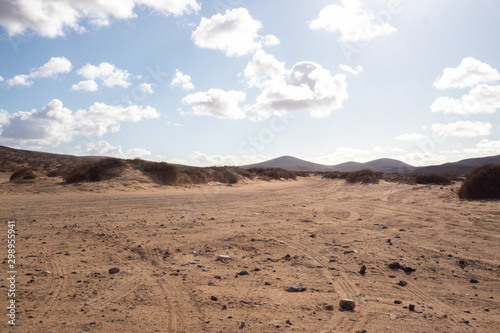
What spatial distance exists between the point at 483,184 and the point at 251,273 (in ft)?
38.6

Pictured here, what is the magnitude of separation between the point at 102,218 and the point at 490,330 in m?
8.18

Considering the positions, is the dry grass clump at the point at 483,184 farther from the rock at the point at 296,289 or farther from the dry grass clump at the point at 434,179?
the rock at the point at 296,289

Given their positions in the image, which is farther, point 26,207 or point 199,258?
point 26,207

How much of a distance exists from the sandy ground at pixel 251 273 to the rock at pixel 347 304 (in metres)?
0.08

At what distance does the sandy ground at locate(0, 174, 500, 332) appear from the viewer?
10.7 ft

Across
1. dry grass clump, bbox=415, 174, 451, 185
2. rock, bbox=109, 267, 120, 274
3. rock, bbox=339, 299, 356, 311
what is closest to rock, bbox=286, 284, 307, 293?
rock, bbox=339, 299, 356, 311

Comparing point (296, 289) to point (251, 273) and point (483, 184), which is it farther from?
point (483, 184)

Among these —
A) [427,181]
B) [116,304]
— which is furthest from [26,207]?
[427,181]

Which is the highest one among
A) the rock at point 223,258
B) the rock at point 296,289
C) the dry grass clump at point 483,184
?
the dry grass clump at point 483,184

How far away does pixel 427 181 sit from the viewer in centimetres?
2381

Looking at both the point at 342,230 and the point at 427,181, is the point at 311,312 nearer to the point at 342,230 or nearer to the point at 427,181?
the point at 342,230

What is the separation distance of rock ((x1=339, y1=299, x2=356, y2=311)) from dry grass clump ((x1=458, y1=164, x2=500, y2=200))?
11353 millimetres

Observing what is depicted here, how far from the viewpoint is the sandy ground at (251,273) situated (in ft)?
10.7

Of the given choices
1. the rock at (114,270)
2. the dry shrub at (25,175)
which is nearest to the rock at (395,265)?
the rock at (114,270)
